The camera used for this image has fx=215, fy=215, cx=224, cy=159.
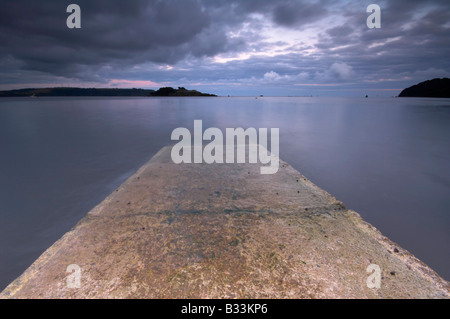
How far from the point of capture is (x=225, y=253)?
1.86 metres

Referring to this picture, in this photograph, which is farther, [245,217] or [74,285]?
[245,217]

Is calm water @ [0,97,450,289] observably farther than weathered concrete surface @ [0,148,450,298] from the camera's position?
Yes

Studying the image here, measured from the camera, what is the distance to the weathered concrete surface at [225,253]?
1526mm

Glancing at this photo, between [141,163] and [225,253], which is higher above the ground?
[141,163]

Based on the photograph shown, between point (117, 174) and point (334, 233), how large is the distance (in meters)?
4.73

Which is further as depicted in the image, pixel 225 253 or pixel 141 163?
pixel 141 163

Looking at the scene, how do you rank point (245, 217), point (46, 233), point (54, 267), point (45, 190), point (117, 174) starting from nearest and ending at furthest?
point (54, 267)
point (245, 217)
point (46, 233)
point (45, 190)
point (117, 174)

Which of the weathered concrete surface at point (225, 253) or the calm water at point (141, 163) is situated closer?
the weathered concrete surface at point (225, 253)

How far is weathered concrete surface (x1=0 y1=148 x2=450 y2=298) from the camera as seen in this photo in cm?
153
